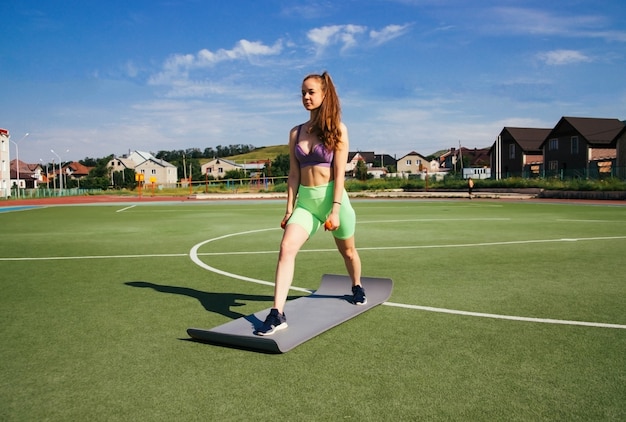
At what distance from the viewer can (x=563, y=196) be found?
1398 inches

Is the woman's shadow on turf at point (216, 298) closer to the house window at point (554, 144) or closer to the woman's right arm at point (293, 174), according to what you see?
the woman's right arm at point (293, 174)

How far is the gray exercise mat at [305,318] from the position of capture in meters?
4.30

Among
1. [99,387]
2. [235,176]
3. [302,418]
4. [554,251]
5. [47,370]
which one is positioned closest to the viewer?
[302,418]

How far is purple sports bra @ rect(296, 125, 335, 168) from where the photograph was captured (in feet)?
16.0

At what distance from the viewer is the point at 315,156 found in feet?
16.1

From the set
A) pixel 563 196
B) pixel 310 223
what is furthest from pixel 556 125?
pixel 310 223

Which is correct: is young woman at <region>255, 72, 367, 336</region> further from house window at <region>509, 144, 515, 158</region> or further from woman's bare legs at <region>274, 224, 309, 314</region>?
house window at <region>509, 144, 515, 158</region>

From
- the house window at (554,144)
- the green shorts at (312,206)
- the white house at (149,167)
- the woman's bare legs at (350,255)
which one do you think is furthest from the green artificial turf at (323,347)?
the white house at (149,167)

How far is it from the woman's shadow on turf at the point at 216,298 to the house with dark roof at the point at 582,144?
59.0 meters

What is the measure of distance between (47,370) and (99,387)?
1.98 feet

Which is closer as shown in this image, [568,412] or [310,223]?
[568,412]

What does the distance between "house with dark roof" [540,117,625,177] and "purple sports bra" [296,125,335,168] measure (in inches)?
2354

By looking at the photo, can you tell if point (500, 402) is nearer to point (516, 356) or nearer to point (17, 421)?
point (516, 356)

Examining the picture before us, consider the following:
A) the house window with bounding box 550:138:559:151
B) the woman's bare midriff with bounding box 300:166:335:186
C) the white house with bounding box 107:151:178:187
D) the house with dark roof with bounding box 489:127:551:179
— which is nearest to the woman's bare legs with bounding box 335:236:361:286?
the woman's bare midriff with bounding box 300:166:335:186
